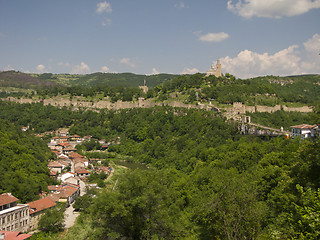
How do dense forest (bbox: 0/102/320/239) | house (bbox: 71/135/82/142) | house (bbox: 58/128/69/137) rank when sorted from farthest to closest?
1. house (bbox: 58/128/69/137)
2. house (bbox: 71/135/82/142)
3. dense forest (bbox: 0/102/320/239)

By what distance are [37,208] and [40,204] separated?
0.92m

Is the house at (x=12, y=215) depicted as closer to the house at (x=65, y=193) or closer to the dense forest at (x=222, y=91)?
the house at (x=65, y=193)

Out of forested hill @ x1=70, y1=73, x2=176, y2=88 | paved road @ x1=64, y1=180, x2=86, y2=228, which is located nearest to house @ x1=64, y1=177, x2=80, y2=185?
paved road @ x1=64, y1=180, x2=86, y2=228

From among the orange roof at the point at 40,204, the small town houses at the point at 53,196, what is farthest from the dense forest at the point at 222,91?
the orange roof at the point at 40,204

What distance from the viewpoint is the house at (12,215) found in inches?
987

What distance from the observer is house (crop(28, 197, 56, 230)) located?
1095 inches

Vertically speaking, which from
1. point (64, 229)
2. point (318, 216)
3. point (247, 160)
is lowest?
point (64, 229)

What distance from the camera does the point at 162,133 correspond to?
6206 cm

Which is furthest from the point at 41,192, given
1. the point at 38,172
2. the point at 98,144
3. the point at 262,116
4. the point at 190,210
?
the point at 262,116

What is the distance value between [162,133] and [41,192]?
102ft

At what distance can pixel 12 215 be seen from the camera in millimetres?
25688

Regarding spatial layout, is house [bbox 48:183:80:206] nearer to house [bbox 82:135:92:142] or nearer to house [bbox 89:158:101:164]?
house [bbox 89:158:101:164]

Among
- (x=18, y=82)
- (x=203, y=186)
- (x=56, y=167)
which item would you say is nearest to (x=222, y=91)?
(x=56, y=167)

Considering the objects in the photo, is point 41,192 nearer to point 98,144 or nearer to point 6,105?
point 98,144
